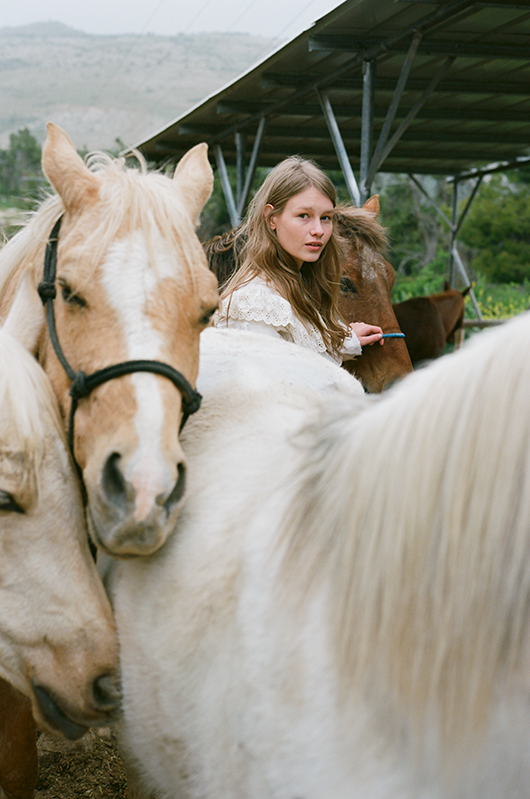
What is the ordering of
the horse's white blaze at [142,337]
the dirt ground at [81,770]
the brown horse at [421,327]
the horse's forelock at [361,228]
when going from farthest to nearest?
the brown horse at [421,327] < the horse's forelock at [361,228] < the dirt ground at [81,770] < the horse's white blaze at [142,337]

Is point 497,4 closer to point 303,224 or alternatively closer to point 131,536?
point 303,224

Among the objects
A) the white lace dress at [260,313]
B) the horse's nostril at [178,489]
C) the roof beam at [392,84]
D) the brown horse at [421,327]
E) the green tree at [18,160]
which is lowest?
the brown horse at [421,327]

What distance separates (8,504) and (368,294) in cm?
292

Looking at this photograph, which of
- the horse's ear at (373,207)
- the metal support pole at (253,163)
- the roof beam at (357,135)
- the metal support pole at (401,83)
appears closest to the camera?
the horse's ear at (373,207)

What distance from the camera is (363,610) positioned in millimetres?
914

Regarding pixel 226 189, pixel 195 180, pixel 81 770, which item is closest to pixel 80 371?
pixel 195 180

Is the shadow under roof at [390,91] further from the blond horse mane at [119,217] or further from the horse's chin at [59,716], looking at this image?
the horse's chin at [59,716]

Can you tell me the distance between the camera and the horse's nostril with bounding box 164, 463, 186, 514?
115 cm

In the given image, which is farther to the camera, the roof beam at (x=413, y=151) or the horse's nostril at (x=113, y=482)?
the roof beam at (x=413, y=151)

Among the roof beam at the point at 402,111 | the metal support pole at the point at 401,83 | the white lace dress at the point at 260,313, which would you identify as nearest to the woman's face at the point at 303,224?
the white lace dress at the point at 260,313

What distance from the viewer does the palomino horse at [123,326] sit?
3.68ft

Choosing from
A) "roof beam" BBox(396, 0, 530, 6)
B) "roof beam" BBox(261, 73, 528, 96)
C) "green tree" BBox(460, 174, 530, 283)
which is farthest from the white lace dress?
"green tree" BBox(460, 174, 530, 283)

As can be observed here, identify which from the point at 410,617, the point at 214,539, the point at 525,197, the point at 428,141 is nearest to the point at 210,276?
the point at 214,539

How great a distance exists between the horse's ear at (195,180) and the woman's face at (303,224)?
0.83m
